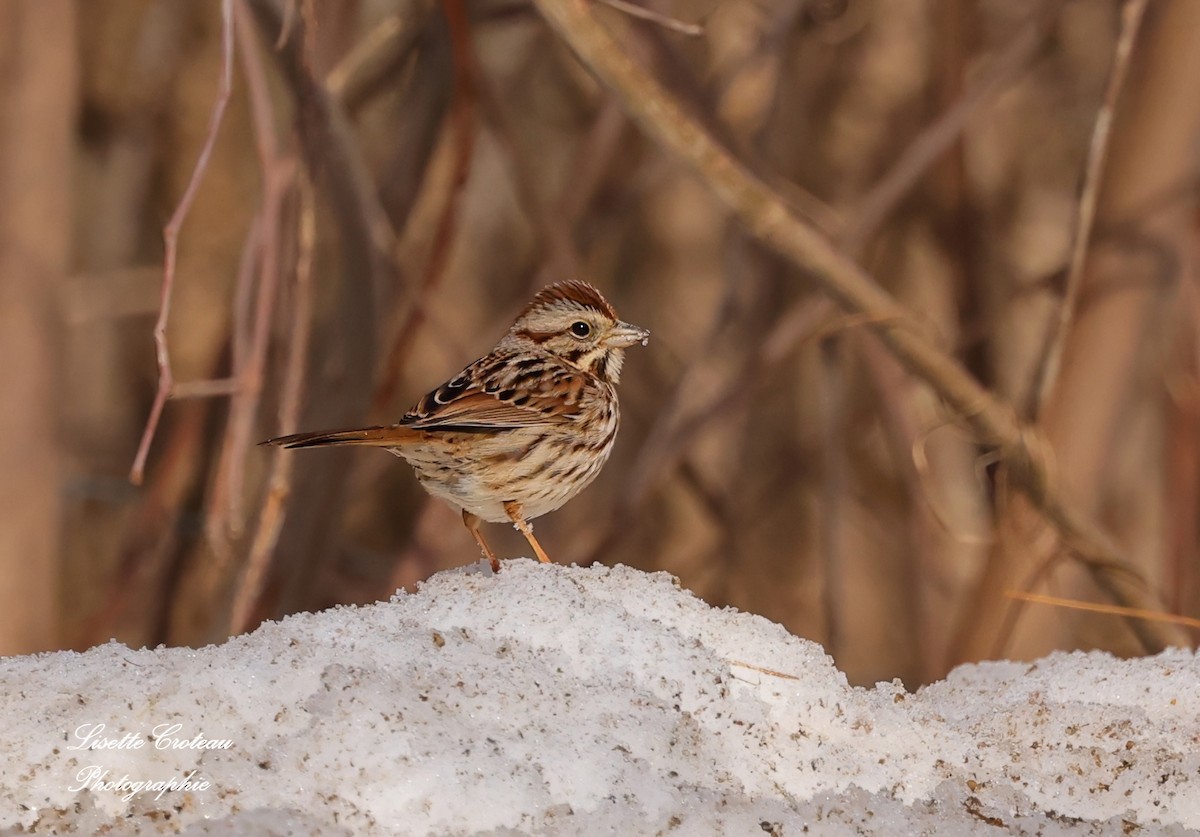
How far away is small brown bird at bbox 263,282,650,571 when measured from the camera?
2650 millimetres

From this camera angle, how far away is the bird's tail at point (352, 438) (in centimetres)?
232

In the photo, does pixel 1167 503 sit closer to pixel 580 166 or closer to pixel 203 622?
pixel 580 166

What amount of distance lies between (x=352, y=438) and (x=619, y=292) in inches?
138

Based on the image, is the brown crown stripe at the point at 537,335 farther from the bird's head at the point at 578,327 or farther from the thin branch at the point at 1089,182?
the thin branch at the point at 1089,182

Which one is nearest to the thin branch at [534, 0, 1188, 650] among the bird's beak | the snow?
the bird's beak

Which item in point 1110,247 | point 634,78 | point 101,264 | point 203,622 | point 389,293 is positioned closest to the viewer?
point 634,78

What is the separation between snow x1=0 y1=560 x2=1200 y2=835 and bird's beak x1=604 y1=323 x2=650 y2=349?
910mm

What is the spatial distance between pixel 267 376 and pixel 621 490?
3.52 ft

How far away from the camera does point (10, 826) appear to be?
5.13ft

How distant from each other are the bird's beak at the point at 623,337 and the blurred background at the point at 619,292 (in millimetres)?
319

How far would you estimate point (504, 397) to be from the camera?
9.23ft

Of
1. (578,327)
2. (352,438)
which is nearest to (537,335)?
(578,327)

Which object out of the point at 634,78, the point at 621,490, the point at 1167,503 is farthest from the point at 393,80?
the point at 1167,503

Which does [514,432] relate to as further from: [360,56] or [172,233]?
[360,56]
